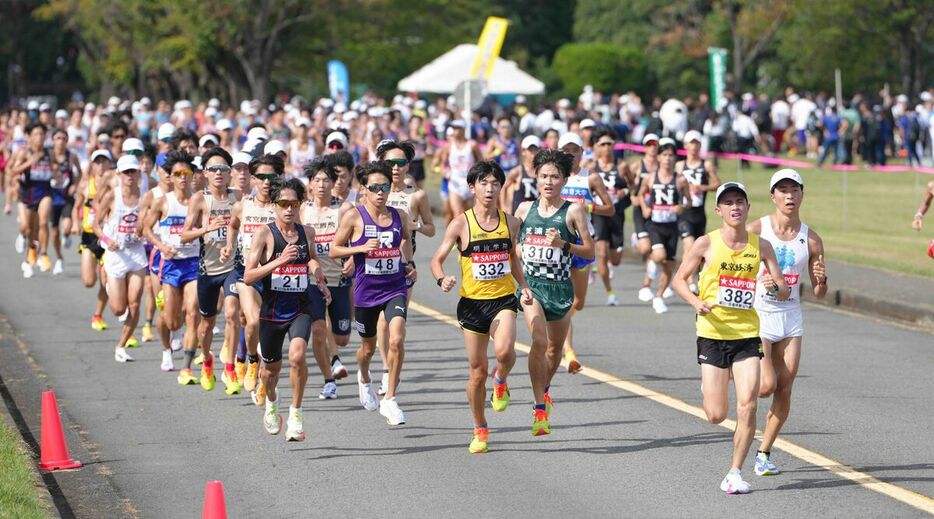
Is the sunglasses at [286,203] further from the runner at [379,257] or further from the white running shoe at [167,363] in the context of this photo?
the white running shoe at [167,363]

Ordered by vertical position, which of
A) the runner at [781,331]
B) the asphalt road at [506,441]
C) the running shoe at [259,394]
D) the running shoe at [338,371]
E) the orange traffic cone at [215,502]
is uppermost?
the runner at [781,331]

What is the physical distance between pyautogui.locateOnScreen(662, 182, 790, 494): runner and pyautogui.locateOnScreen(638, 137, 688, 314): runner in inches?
347

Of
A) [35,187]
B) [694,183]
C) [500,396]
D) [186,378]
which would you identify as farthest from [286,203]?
[35,187]

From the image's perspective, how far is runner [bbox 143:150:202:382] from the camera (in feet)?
47.6

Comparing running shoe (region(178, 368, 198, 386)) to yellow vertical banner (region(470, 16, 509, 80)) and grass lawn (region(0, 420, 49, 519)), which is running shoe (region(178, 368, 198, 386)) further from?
yellow vertical banner (region(470, 16, 509, 80))

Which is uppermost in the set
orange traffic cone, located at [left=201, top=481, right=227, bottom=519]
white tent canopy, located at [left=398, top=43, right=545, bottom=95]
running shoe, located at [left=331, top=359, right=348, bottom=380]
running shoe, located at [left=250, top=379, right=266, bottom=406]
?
white tent canopy, located at [left=398, top=43, right=545, bottom=95]

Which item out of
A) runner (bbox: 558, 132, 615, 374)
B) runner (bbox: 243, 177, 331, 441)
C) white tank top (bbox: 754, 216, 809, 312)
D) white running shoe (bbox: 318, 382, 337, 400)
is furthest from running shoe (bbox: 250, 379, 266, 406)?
white tank top (bbox: 754, 216, 809, 312)

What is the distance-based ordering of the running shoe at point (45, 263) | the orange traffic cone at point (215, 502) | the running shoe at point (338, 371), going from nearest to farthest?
the orange traffic cone at point (215, 502) → the running shoe at point (338, 371) → the running shoe at point (45, 263)

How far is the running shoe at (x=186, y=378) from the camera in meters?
14.5

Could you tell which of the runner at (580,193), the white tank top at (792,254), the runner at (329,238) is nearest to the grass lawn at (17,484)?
the runner at (329,238)

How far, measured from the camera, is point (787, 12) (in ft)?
214

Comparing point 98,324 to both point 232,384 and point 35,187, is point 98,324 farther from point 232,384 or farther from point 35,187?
point 35,187

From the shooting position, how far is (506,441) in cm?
1173

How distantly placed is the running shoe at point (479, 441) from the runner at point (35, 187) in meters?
13.1
